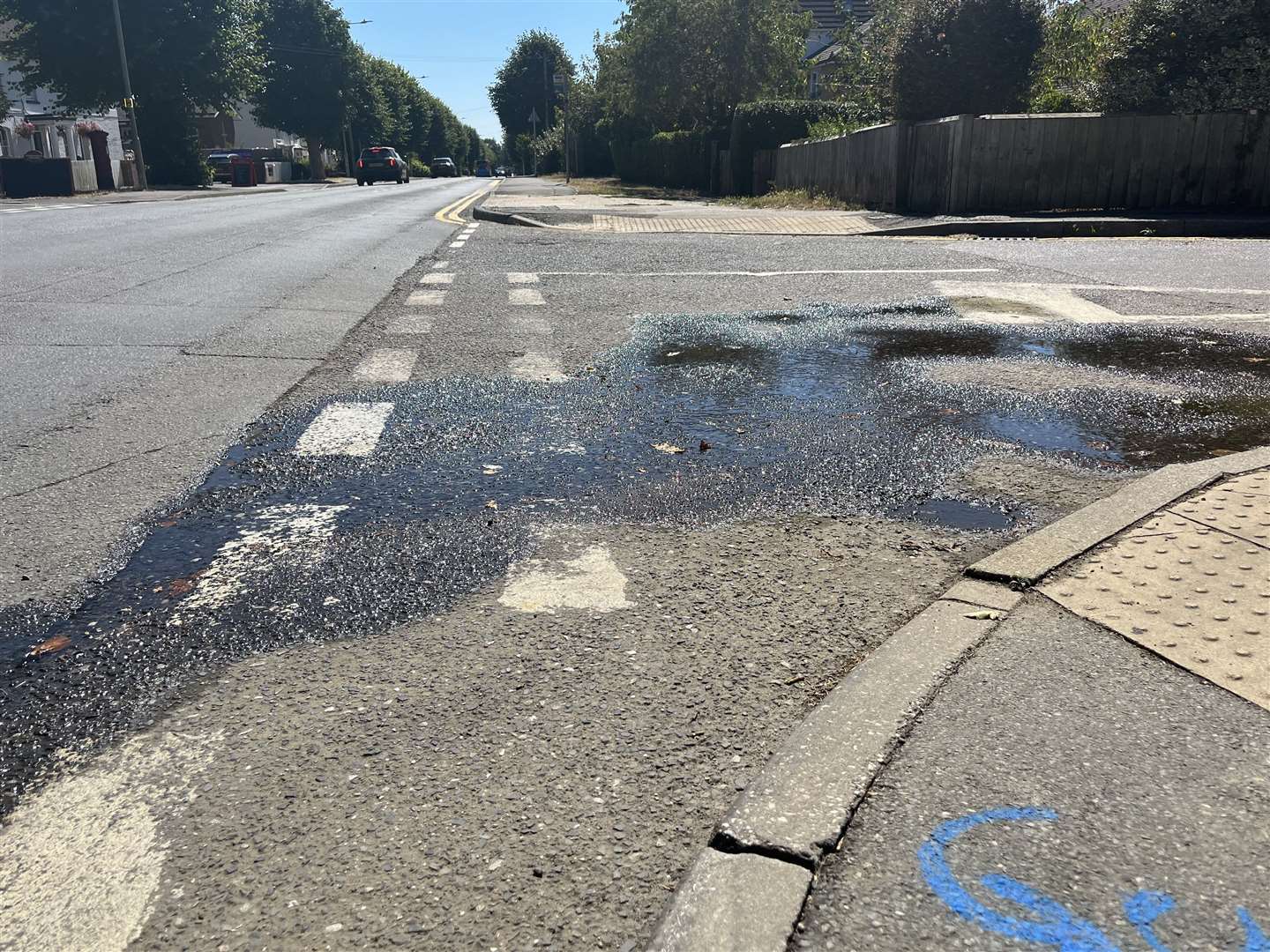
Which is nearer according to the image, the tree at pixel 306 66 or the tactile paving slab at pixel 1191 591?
the tactile paving slab at pixel 1191 591

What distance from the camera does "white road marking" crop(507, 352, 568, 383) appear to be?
18.9 ft

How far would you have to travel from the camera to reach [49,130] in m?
46.1

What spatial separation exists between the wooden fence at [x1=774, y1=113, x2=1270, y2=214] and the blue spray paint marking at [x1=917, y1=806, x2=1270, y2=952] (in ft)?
53.5

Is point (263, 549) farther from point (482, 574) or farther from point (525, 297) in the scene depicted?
point (525, 297)

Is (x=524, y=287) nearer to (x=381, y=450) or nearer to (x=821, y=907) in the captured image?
(x=381, y=450)

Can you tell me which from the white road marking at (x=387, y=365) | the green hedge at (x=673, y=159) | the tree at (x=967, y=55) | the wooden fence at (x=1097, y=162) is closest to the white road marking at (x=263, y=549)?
the white road marking at (x=387, y=365)

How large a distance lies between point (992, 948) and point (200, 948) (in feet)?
4.15

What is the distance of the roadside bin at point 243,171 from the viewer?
4747 centimetres

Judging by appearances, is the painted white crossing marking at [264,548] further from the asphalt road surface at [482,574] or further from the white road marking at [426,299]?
the white road marking at [426,299]

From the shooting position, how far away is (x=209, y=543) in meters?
3.31

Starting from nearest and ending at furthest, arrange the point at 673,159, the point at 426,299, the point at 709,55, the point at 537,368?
the point at 537,368 < the point at 426,299 < the point at 709,55 < the point at 673,159

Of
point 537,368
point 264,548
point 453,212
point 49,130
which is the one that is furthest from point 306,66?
point 264,548

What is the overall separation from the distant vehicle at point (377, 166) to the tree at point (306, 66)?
19.2 metres

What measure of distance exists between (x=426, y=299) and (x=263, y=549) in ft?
19.4
